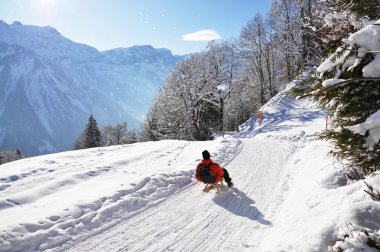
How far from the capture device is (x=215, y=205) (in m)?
9.06

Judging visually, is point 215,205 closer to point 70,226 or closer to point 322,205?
point 322,205

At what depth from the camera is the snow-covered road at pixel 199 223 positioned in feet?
21.9

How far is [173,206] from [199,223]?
1.52m

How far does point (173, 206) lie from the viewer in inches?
359

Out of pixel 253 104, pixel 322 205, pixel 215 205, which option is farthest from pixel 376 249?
pixel 253 104

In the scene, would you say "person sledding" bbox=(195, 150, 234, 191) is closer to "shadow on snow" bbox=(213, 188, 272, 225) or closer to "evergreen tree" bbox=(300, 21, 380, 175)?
"shadow on snow" bbox=(213, 188, 272, 225)

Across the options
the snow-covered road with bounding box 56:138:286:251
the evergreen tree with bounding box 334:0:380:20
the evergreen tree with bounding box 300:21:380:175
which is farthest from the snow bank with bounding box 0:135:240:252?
the evergreen tree with bounding box 334:0:380:20

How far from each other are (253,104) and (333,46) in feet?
172

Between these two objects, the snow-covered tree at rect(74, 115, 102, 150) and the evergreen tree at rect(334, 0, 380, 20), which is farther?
the snow-covered tree at rect(74, 115, 102, 150)

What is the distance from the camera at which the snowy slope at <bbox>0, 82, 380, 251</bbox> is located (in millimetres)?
6402

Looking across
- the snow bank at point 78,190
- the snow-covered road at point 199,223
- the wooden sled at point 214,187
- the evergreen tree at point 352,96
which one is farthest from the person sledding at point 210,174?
the evergreen tree at point 352,96

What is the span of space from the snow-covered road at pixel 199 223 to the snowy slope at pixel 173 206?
0.07ft

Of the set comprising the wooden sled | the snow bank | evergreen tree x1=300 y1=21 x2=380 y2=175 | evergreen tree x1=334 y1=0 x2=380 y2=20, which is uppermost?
evergreen tree x1=334 y1=0 x2=380 y2=20

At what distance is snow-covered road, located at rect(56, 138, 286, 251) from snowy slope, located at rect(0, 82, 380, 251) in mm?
22
